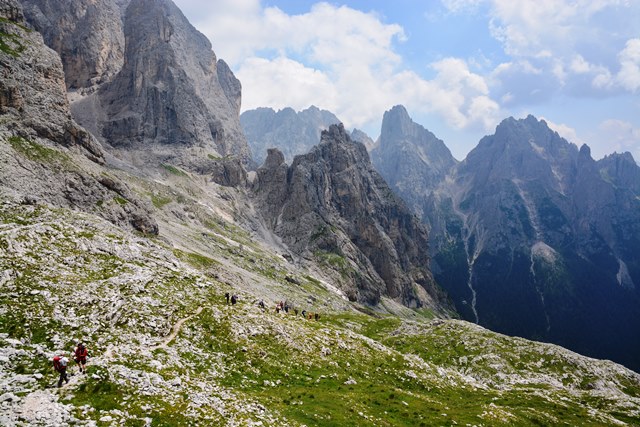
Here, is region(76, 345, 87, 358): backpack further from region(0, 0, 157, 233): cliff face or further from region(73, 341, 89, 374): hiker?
region(0, 0, 157, 233): cliff face

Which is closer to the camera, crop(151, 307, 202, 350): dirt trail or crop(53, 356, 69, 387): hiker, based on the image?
crop(53, 356, 69, 387): hiker

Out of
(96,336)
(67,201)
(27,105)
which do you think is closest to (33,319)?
(96,336)

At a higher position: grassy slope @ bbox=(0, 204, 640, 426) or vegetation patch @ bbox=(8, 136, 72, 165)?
vegetation patch @ bbox=(8, 136, 72, 165)

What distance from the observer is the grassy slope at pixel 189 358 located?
2936 centimetres

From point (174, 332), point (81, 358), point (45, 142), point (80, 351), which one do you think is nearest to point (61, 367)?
point (81, 358)

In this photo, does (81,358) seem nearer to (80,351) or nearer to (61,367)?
(80,351)

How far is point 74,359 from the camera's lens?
102 ft

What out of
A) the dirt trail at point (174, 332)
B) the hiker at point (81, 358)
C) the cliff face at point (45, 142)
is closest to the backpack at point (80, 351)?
the hiker at point (81, 358)

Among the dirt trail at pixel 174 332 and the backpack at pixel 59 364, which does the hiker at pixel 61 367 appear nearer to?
the backpack at pixel 59 364

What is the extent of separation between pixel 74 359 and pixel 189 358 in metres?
9.33

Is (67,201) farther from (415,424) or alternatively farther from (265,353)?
(415,424)

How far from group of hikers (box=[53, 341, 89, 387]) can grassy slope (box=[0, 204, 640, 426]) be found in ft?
2.71

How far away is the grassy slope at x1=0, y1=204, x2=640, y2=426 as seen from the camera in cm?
2936

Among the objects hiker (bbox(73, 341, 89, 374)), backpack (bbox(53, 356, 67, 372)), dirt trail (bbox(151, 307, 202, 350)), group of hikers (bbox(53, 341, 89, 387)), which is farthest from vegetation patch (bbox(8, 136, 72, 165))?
backpack (bbox(53, 356, 67, 372))
